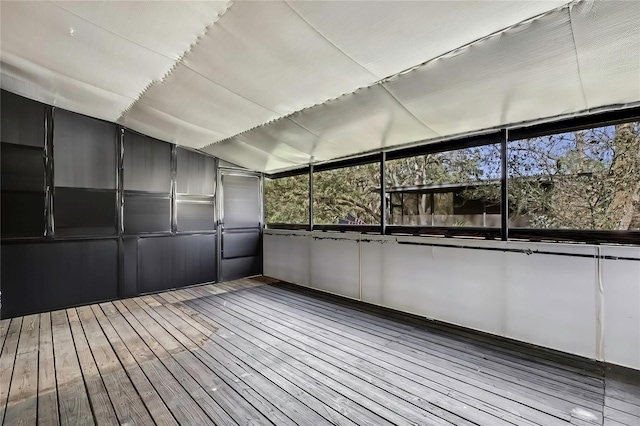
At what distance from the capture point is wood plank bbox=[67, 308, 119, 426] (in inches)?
71.2

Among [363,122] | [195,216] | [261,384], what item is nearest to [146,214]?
[195,216]

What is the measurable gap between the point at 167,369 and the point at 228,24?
104 inches

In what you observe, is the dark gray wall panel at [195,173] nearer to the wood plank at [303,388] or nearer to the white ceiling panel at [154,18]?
the white ceiling panel at [154,18]

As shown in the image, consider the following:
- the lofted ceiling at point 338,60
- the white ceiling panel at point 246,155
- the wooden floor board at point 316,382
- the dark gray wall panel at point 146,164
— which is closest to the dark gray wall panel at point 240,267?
the dark gray wall panel at point 146,164

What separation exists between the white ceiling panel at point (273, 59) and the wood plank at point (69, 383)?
2603 millimetres

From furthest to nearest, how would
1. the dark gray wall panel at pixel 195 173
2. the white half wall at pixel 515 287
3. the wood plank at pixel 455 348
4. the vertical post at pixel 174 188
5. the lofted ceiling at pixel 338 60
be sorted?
the dark gray wall panel at pixel 195 173
the vertical post at pixel 174 188
the white half wall at pixel 515 287
the wood plank at pixel 455 348
the lofted ceiling at pixel 338 60

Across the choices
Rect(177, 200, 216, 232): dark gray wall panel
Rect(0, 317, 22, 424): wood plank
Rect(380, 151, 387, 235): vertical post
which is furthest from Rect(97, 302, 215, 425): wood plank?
Rect(380, 151, 387, 235): vertical post

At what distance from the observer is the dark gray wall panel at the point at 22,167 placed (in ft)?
11.3

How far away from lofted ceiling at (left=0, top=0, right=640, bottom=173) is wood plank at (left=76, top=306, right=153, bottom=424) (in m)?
2.53

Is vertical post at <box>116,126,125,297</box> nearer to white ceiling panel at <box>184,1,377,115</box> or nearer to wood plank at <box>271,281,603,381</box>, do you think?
white ceiling panel at <box>184,1,377,115</box>

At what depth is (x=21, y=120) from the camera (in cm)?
353

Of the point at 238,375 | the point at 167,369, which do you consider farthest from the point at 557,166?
the point at 167,369

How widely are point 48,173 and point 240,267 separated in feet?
10.5

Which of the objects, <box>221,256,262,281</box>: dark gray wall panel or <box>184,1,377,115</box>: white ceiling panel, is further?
<box>221,256,262,281</box>: dark gray wall panel
